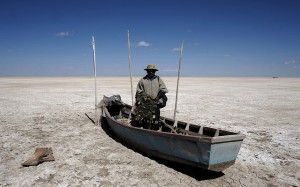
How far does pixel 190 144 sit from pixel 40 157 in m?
4.24

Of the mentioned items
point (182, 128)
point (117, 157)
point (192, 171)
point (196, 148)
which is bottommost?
point (117, 157)

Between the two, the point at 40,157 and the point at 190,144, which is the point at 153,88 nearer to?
the point at 190,144

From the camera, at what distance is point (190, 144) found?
20.1 feet

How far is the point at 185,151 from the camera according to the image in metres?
6.34

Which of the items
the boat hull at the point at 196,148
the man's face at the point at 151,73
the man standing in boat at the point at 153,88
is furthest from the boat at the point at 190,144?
the man's face at the point at 151,73

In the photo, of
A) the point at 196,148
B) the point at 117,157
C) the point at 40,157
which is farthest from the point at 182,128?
the point at 40,157

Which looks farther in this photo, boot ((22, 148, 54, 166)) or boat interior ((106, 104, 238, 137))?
boat interior ((106, 104, 238, 137))

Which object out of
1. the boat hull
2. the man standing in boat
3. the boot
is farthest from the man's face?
the boot

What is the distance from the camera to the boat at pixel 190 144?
5.81 meters

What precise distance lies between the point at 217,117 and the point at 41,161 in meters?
9.38

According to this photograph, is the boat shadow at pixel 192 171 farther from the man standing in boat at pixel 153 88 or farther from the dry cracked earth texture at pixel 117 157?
the man standing in boat at pixel 153 88

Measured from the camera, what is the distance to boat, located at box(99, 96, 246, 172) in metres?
5.81

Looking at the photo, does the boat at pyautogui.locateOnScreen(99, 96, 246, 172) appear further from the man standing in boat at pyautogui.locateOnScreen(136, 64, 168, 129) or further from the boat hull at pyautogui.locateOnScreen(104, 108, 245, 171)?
the man standing in boat at pyautogui.locateOnScreen(136, 64, 168, 129)

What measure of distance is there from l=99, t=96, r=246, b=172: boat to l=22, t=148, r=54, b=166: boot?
2307mm
